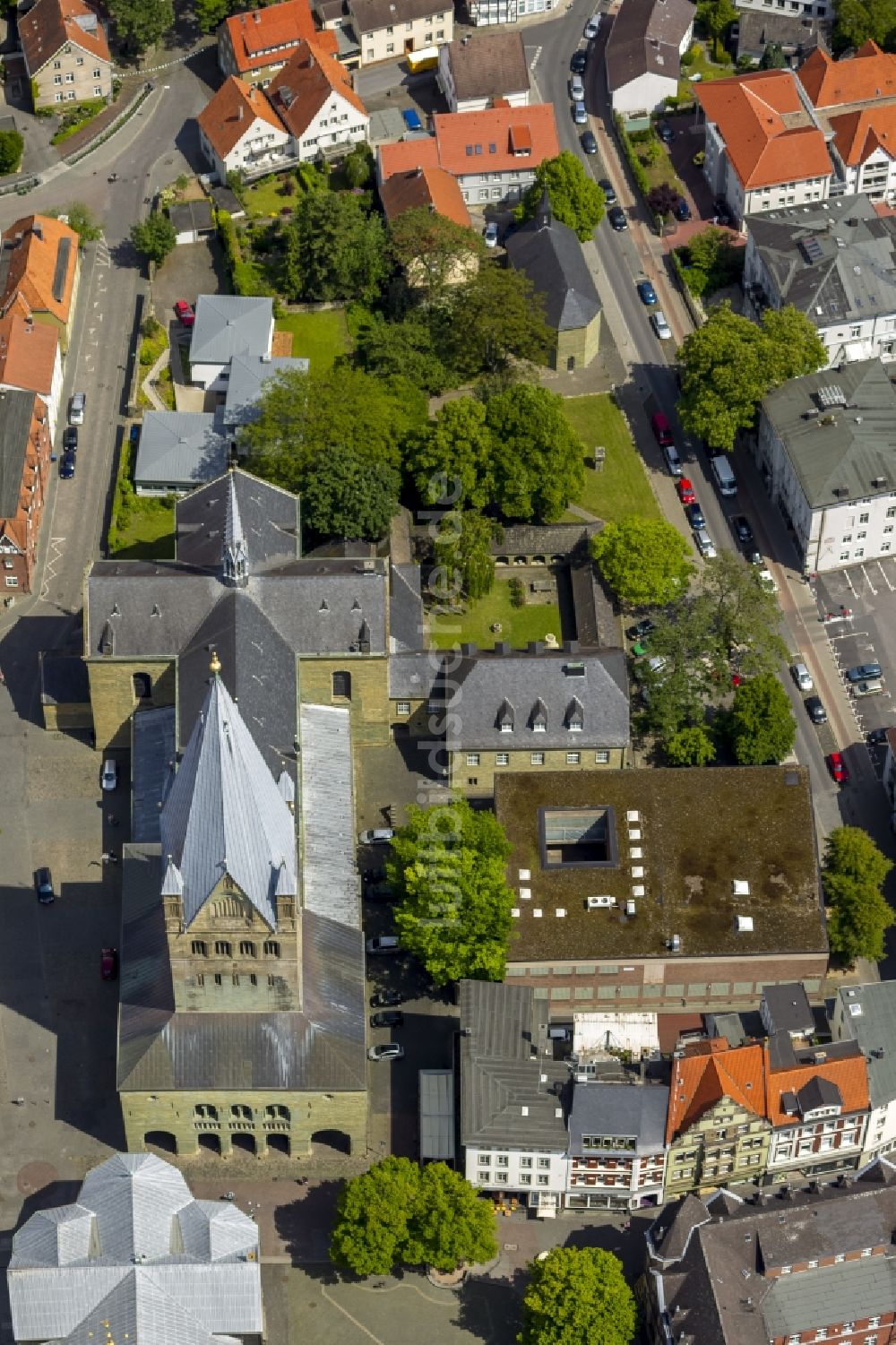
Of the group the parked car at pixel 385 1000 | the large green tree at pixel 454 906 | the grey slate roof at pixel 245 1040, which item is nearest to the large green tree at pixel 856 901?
the large green tree at pixel 454 906

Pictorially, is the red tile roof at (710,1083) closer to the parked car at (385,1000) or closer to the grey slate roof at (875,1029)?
the grey slate roof at (875,1029)

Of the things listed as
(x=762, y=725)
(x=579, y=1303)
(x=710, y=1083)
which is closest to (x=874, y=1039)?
(x=710, y=1083)

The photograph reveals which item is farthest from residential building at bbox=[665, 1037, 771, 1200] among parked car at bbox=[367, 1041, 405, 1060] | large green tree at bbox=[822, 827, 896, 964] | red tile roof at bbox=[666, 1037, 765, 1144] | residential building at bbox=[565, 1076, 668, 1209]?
parked car at bbox=[367, 1041, 405, 1060]

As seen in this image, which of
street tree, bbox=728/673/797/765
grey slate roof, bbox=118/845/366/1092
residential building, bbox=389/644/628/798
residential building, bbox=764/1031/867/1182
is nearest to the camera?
grey slate roof, bbox=118/845/366/1092

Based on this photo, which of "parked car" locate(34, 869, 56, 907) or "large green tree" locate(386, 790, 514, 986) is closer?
"large green tree" locate(386, 790, 514, 986)

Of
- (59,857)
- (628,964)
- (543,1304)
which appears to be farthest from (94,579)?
(543,1304)

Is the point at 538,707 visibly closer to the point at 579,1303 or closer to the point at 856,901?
the point at 856,901

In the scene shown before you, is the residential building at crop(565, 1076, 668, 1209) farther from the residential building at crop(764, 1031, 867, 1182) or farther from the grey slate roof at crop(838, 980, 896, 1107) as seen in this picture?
the grey slate roof at crop(838, 980, 896, 1107)
